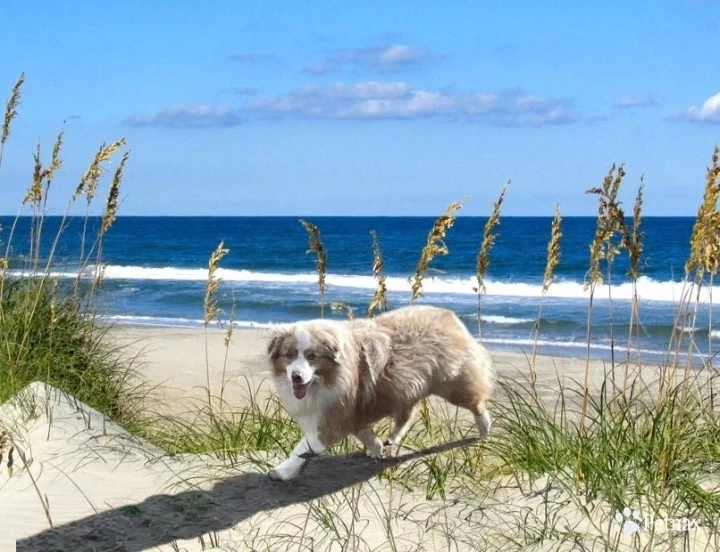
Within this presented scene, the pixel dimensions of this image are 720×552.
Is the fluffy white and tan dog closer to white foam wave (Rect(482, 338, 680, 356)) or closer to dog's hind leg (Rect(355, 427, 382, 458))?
dog's hind leg (Rect(355, 427, 382, 458))

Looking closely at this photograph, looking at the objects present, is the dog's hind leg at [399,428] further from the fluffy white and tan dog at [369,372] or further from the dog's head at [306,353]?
the dog's head at [306,353]

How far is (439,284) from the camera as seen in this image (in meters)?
31.2

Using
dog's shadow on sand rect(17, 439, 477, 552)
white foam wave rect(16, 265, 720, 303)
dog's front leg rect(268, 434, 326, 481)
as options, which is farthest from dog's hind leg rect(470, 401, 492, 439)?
white foam wave rect(16, 265, 720, 303)

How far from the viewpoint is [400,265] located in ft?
150

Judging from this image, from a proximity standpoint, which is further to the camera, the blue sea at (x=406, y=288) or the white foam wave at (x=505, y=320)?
the white foam wave at (x=505, y=320)

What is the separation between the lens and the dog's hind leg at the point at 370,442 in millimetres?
5320

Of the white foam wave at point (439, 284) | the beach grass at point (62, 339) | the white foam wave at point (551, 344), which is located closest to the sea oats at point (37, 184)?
the beach grass at point (62, 339)

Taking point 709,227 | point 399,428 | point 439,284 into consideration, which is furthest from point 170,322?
point 709,227

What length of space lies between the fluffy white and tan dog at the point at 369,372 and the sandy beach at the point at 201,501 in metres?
0.21

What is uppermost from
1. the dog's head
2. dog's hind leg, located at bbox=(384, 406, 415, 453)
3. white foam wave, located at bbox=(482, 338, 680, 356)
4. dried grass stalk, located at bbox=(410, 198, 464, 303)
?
dried grass stalk, located at bbox=(410, 198, 464, 303)

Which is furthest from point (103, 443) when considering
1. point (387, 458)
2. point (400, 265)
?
point (400, 265)

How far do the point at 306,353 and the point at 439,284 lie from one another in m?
26.7

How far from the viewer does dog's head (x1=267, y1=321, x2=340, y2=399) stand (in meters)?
4.62

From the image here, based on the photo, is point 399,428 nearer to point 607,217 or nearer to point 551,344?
point 607,217
